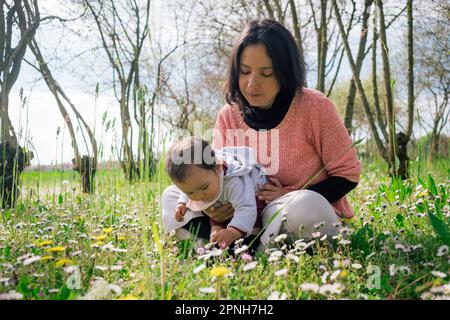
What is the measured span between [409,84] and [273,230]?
8.76 feet

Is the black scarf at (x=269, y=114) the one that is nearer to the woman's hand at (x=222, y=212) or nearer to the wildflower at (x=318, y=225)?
the woman's hand at (x=222, y=212)

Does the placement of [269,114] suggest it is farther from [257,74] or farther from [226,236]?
[226,236]

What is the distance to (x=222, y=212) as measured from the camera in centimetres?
218

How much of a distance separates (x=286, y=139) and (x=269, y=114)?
0.48ft

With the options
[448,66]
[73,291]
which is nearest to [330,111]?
[73,291]

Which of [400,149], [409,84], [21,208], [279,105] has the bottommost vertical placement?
[21,208]

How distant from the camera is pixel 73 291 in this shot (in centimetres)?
152

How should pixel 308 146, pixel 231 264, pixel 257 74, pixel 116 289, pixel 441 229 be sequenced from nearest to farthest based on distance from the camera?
pixel 116 289 < pixel 231 264 < pixel 441 229 < pixel 257 74 < pixel 308 146

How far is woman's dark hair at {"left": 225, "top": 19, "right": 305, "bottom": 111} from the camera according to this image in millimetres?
2186

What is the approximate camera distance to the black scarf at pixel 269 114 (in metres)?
2.36

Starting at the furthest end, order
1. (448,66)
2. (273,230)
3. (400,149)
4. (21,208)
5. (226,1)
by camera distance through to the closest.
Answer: (448,66)
(226,1)
(400,149)
(21,208)
(273,230)

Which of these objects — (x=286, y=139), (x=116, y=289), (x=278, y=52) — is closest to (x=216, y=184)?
(x=286, y=139)

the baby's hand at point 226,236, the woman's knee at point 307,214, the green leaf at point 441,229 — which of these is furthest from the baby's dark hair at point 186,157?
the green leaf at point 441,229
